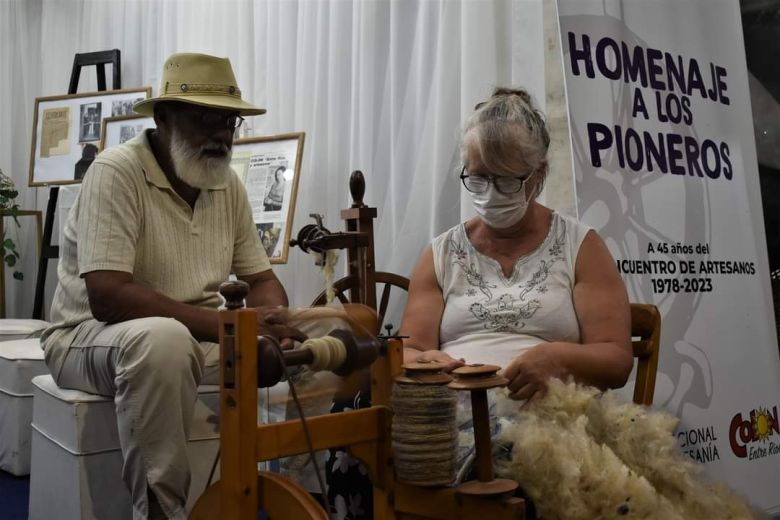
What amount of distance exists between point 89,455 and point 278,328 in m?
0.90

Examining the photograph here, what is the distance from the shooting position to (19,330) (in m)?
3.66

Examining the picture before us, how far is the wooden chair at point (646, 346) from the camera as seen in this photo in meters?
1.94

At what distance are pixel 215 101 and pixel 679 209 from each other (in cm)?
140

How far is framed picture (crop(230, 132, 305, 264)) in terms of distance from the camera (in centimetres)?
335

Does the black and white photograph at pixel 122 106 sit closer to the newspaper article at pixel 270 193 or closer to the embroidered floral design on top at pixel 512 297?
the newspaper article at pixel 270 193

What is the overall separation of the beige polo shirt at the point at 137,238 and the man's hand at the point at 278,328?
79 centimetres

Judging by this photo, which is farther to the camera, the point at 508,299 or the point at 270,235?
the point at 270,235

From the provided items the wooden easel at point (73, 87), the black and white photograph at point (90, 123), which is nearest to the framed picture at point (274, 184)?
the black and white photograph at point (90, 123)

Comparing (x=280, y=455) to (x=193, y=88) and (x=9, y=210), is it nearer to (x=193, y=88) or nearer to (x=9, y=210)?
(x=193, y=88)

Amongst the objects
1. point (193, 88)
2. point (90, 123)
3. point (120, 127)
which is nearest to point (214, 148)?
point (193, 88)

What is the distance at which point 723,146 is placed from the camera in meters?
2.64

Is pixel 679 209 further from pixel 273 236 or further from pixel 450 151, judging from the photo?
pixel 273 236

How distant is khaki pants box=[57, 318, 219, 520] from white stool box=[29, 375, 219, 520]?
0.10 metres

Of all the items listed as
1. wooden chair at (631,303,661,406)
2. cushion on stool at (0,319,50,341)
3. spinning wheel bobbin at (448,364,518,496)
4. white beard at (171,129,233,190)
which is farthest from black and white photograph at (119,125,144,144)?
spinning wheel bobbin at (448,364,518,496)
